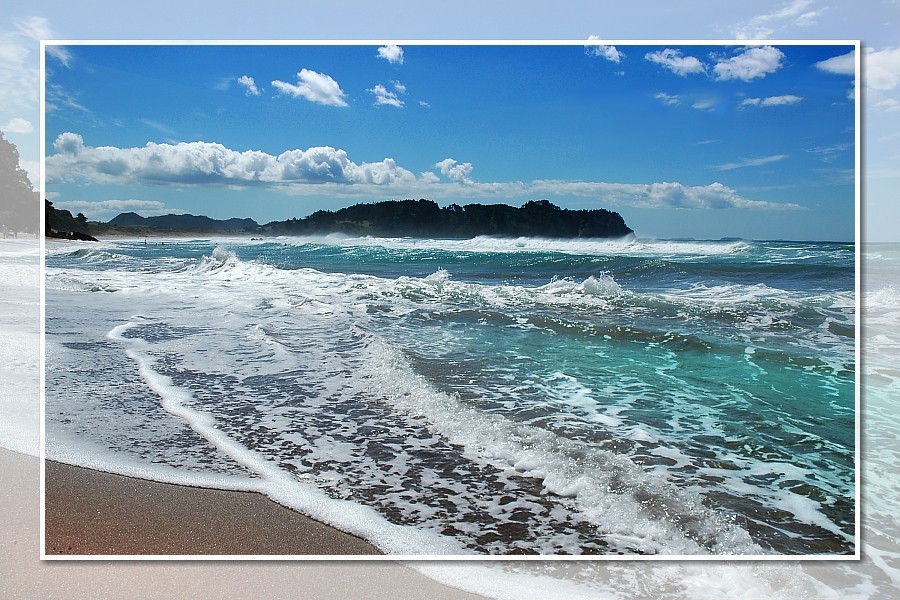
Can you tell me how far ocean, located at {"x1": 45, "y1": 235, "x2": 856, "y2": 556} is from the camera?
186 centimetres

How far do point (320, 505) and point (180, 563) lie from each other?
444 mm

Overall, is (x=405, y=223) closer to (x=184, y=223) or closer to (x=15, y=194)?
(x=184, y=223)

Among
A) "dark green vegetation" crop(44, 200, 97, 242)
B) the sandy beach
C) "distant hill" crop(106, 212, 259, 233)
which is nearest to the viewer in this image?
the sandy beach

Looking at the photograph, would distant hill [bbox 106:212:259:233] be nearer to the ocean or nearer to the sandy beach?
the ocean

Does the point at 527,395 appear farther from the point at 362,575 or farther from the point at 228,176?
the point at 228,176

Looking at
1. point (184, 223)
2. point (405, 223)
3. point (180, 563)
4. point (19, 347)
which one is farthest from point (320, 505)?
point (19, 347)

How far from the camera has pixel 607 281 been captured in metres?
2.53

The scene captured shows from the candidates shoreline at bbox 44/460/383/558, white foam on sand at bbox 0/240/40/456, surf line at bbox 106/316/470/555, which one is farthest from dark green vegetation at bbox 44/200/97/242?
shoreline at bbox 44/460/383/558

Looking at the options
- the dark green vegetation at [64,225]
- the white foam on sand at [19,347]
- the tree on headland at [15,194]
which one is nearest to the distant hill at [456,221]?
the dark green vegetation at [64,225]

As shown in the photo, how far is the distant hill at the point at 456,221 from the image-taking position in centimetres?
233

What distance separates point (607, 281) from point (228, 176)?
1.58 m

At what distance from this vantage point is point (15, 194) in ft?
8.30

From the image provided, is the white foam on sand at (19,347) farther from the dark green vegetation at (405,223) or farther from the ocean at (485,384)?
the dark green vegetation at (405,223)

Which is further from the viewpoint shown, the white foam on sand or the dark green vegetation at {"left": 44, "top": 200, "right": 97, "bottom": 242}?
the white foam on sand
